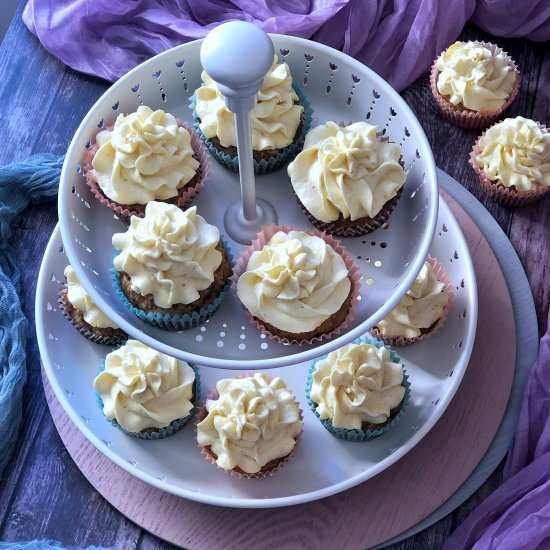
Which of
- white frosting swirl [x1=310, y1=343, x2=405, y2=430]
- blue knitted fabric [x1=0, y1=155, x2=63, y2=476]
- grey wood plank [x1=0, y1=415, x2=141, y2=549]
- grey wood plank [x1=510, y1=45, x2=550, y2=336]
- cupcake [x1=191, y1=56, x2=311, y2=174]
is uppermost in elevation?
cupcake [x1=191, y1=56, x2=311, y2=174]

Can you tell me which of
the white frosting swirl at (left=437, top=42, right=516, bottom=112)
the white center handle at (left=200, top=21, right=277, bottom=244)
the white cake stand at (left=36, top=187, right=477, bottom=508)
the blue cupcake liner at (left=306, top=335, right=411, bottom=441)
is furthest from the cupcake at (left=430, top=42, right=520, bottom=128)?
the white center handle at (left=200, top=21, right=277, bottom=244)

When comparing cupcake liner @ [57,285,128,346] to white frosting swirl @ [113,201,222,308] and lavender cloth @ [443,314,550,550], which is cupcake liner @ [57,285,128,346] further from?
lavender cloth @ [443,314,550,550]

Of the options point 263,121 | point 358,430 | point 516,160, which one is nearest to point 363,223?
point 263,121

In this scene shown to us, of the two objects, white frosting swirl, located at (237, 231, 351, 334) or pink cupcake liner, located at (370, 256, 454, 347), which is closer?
white frosting swirl, located at (237, 231, 351, 334)

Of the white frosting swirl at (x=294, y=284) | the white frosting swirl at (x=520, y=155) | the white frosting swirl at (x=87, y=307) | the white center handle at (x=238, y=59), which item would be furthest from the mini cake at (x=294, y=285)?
the white frosting swirl at (x=520, y=155)

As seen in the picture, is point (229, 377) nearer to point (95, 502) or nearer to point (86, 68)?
point (95, 502)

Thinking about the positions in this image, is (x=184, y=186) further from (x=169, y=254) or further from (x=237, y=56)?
(x=237, y=56)
